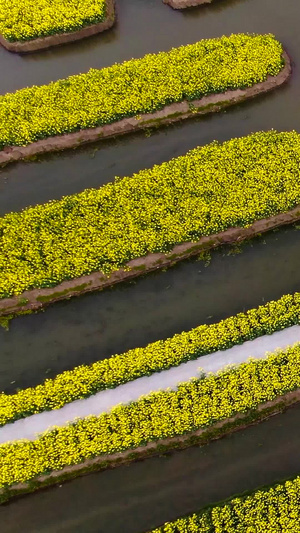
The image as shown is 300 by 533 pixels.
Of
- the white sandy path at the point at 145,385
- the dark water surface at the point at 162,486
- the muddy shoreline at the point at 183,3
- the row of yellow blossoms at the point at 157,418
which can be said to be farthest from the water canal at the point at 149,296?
the white sandy path at the point at 145,385

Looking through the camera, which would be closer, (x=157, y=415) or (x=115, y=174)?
(x=157, y=415)

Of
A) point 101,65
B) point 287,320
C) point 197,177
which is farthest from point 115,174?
point 287,320

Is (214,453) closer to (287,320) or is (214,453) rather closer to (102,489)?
(102,489)

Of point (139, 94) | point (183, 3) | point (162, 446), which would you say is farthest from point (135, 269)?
point (183, 3)

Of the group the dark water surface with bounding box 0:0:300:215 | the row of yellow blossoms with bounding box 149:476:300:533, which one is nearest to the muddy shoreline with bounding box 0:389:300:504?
the row of yellow blossoms with bounding box 149:476:300:533

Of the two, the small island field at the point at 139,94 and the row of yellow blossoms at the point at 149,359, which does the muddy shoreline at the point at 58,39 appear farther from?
the row of yellow blossoms at the point at 149,359

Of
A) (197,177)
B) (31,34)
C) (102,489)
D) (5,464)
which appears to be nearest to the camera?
(5,464)

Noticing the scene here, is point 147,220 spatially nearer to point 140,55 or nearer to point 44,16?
point 140,55
